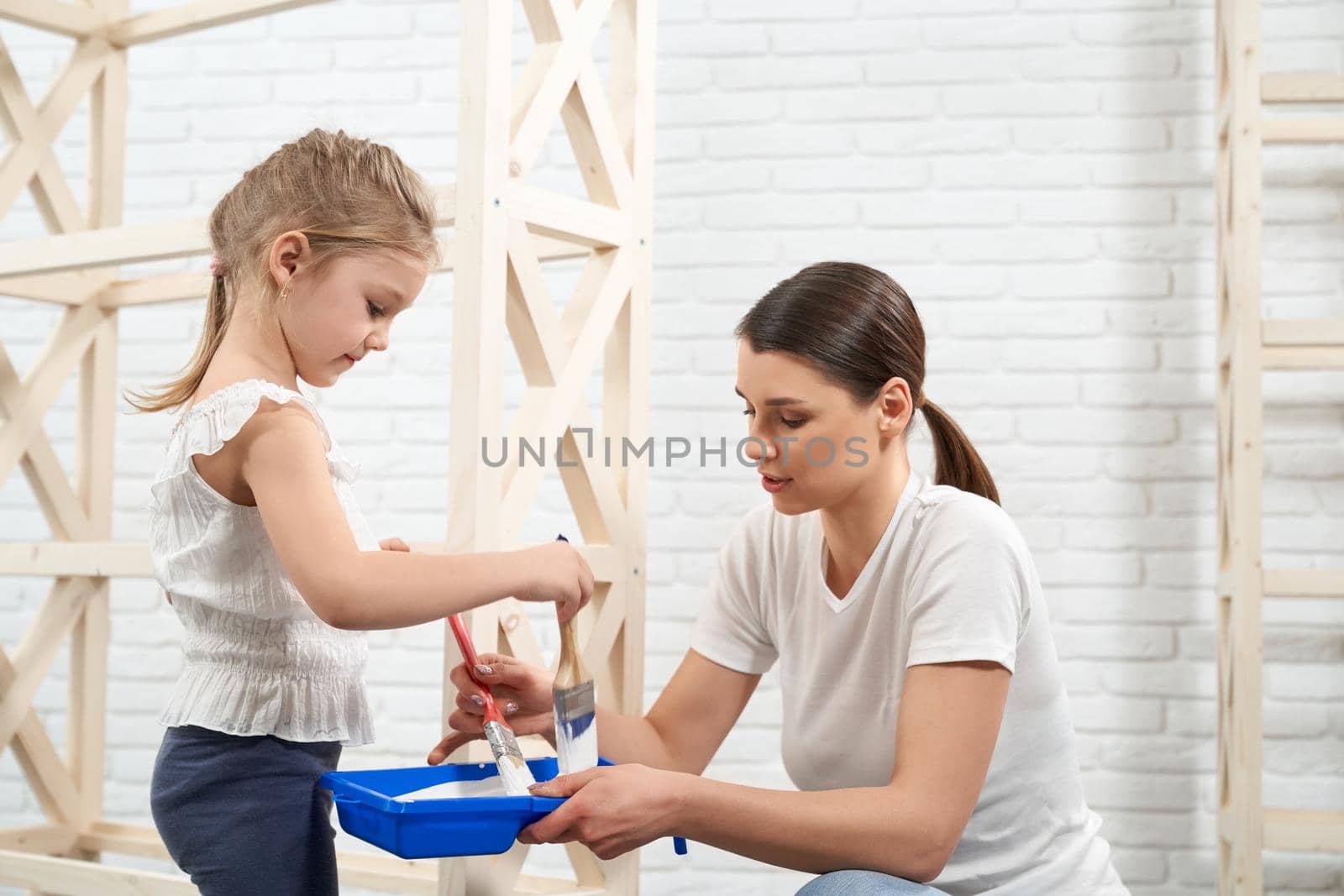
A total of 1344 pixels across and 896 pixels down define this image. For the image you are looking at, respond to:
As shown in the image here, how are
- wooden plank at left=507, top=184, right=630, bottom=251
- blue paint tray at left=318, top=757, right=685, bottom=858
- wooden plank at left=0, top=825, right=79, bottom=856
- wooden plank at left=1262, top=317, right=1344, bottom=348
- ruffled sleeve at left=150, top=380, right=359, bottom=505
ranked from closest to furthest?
blue paint tray at left=318, top=757, right=685, bottom=858
ruffled sleeve at left=150, top=380, right=359, bottom=505
wooden plank at left=507, top=184, right=630, bottom=251
wooden plank at left=1262, top=317, right=1344, bottom=348
wooden plank at left=0, top=825, right=79, bottom=856

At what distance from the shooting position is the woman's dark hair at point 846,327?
143cm

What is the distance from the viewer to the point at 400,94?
2508 millimetres

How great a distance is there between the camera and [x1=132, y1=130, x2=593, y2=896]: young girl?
1206mm

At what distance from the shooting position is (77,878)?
190cm

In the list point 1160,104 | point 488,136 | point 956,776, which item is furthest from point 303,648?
point 1160,104

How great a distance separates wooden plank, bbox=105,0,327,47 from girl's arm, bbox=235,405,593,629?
858 millimetres

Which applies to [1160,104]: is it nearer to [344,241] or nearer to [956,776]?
[956,776]

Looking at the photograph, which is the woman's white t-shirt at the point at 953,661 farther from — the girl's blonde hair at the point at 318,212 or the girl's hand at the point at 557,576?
the girl's blonde hair at the point at 318,212

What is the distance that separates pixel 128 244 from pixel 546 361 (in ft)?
1.84

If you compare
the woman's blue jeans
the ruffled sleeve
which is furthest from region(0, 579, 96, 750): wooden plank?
the woman's blue jeans

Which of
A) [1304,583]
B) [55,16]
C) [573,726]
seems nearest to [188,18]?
[55,16]

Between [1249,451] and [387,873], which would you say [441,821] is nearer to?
[387,873]

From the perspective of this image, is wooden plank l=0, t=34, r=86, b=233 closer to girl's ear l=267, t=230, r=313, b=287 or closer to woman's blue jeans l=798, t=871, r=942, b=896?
girl's ear l=267, t=230, r=313, b=287

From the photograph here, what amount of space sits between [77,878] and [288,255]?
47.2 inches
